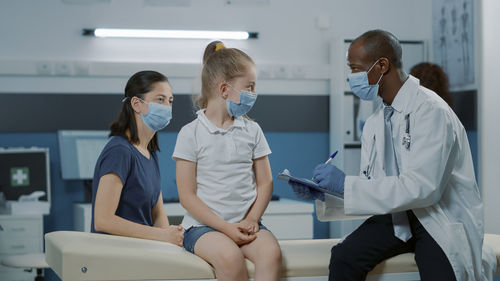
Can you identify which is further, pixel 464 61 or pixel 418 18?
pixel 418 18

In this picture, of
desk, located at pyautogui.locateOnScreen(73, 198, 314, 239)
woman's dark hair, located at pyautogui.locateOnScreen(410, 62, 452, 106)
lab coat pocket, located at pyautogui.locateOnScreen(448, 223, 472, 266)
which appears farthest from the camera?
woman's dark hair, located at pyautogui.locateOnScreen(410, 62, 452, 106)

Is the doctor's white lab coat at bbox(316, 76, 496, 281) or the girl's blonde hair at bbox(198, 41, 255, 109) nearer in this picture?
the doctor's white lab coat at bbox(316, 76, 496, 281)

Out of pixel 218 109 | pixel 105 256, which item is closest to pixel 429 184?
pixel 218 109

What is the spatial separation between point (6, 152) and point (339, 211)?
2.64 meters

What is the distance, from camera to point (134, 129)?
232 cm

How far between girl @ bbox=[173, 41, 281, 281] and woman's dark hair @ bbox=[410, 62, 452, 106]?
7.19ft

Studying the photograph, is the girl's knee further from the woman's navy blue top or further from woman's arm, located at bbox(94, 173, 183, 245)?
the woman's navy blue top

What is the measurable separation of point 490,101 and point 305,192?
1998mm

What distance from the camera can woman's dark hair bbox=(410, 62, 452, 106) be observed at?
3.95m

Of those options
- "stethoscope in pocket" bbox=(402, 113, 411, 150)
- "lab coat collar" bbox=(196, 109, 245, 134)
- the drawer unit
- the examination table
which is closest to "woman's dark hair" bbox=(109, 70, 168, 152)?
"lab coat collar" bbox=(196, 109, 245, 134)

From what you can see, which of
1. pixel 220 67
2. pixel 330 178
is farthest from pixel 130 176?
pixel 330 178

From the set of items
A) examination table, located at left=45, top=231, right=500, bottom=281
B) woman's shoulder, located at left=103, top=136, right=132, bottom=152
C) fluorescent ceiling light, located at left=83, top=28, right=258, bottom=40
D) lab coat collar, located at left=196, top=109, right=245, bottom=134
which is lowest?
examination table, located at left=45, top=231, right=500, bottom=281

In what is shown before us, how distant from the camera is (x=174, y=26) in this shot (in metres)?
4.49

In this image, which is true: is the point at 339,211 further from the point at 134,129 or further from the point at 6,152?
the point at 6,152
